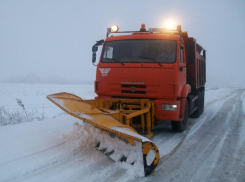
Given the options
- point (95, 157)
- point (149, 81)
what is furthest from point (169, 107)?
point (95, 157)

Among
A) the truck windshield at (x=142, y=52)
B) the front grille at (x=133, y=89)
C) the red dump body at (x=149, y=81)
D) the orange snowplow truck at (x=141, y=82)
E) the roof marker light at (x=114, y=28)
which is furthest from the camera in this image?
the roof marker light at (x=114, y=28)

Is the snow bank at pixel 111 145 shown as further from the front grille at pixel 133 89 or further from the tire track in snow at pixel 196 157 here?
the front grille at pixel 133 89

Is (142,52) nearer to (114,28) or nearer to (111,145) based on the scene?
(114,28)

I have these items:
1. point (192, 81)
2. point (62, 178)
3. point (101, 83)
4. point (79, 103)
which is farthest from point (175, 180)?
point (192, 81)

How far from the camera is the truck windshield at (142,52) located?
6000 millimetres

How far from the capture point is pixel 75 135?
5273 mm

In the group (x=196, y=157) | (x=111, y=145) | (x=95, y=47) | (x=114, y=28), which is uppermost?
(x=114, y=28)

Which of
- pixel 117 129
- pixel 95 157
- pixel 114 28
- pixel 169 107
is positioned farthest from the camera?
pixel 114 28

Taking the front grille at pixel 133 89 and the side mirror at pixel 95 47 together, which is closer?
the front grille at pixel 133 89

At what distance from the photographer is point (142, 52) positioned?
614cm

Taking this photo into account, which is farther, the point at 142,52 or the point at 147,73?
the point at 142,52

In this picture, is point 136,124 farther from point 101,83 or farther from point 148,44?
point 148,44

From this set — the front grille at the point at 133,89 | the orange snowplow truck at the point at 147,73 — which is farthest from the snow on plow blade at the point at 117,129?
the orange snowplow truck at the point at 147,73

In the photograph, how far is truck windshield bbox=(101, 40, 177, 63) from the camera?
600 centimetres
